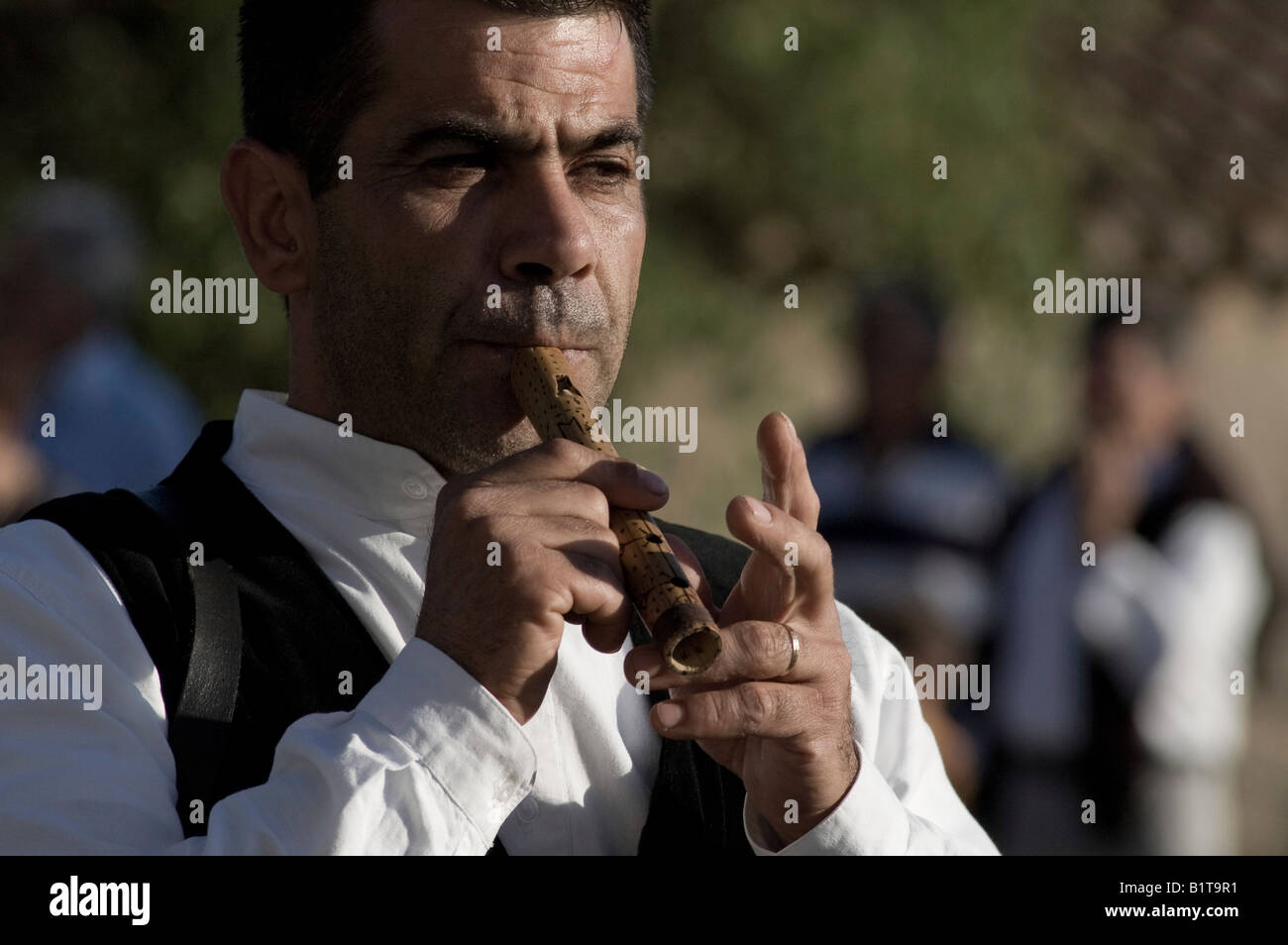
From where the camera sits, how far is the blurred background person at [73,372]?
4957 millimetres

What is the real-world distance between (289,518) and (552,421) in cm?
52

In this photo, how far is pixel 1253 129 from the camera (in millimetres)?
9633

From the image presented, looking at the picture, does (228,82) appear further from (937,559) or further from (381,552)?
(381,552)

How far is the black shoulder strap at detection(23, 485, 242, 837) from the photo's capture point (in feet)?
A: 6.93

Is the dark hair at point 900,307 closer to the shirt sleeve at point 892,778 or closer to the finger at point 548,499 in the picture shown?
the shirt sleeve at point 892,778

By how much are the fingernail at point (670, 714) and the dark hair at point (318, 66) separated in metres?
0.99

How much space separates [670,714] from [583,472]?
293 mm

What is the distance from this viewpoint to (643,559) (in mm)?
1956
